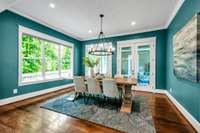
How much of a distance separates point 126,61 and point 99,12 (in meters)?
3.08

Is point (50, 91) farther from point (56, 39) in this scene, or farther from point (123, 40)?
point (123, 40)

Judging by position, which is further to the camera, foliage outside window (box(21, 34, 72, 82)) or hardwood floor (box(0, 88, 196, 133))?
foliage outside window (box(21, 34, 72, 82))

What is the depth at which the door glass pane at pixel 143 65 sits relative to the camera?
17.7 feet

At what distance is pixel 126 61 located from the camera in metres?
5.89

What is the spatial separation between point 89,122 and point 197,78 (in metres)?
2.34

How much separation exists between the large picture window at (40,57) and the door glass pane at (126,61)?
3.08 m

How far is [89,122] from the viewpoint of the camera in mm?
2451

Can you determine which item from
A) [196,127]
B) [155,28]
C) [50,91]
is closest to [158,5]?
[155,28]

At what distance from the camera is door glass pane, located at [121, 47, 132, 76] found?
5.80 m

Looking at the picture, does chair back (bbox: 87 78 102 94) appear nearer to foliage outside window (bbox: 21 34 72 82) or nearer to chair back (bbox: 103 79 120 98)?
chair back (bbox: 103 79 120 98)

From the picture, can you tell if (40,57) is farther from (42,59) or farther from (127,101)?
(127,101)

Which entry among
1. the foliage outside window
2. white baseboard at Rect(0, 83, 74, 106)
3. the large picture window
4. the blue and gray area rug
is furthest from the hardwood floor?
the foliage outside window

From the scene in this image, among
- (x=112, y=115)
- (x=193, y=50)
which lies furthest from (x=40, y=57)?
(x=193, y=50)

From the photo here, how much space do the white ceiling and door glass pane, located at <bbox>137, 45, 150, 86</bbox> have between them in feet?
3.73
